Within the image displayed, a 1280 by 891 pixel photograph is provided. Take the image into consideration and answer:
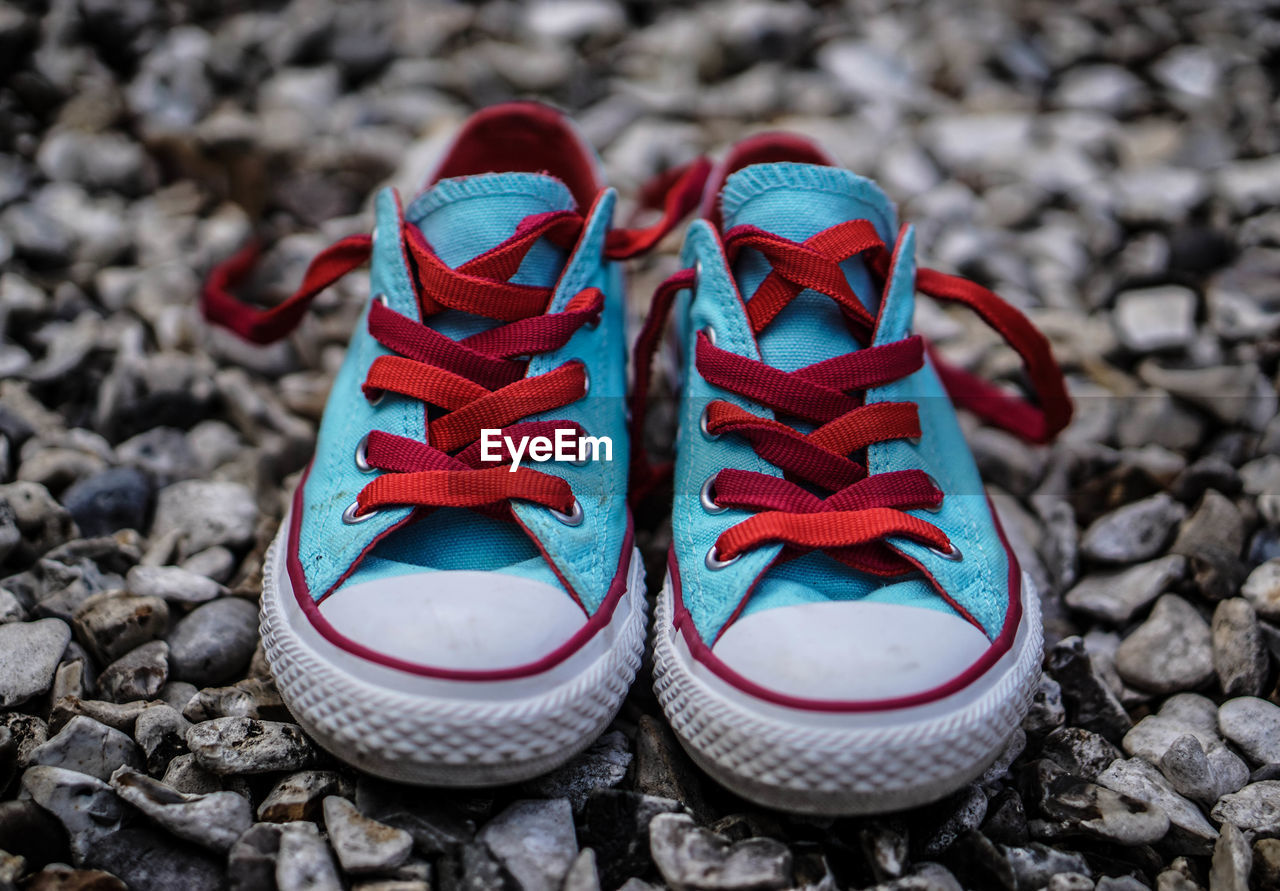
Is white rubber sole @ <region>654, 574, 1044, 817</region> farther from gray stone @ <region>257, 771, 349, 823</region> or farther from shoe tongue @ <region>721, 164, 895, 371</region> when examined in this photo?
shoe tongue @ <region>721, 164, 895, 371</region>

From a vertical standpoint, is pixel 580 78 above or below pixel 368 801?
above

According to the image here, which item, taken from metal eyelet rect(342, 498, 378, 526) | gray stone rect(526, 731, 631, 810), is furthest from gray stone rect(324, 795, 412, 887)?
metal eyelet rect(342, 498, 378, 526)

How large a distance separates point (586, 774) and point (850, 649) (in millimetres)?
491

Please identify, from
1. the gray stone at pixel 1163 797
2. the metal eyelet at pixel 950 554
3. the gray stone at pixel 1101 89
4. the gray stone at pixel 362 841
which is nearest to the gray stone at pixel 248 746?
the gray stone at pixel 362 841

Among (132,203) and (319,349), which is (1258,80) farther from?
(132,203)

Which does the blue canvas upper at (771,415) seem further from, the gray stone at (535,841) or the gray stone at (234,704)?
the gray stone at (234,704)

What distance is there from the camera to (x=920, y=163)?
3305 mm

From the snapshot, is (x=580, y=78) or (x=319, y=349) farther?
(x=580, y=78)

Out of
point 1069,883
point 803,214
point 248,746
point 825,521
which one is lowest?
point 1069,883

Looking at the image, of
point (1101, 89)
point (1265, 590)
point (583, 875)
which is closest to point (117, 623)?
point (583, 875)

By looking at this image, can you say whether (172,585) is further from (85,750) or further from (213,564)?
(85,750)

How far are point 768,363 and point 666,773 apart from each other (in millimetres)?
787

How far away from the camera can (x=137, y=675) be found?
1727mm

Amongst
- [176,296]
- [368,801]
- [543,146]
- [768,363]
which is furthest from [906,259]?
[176,296]
